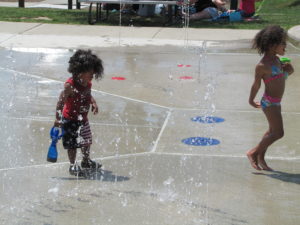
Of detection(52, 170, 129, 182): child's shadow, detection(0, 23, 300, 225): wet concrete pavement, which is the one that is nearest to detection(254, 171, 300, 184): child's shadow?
detection(0, 23, 300, 225): wet concrete pavement

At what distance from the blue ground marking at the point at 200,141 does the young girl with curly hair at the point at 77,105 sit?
124cm

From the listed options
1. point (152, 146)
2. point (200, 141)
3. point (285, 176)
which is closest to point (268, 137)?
point (285, 176)

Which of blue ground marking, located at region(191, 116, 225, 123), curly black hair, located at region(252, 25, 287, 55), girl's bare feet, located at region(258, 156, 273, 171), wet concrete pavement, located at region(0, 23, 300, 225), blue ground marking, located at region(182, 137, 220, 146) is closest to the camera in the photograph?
wet concrete pavement, located at region(0, 23, 300, 225)

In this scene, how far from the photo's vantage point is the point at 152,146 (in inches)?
245

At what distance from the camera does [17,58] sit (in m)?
10.5

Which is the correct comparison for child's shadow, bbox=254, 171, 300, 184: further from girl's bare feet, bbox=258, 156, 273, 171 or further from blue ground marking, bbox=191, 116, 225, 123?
blue ground marking, bbox=191, 116, 225, 123

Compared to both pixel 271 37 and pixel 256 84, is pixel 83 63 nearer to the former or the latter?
pixel 256 84

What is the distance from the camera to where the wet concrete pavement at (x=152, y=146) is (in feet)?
15.3

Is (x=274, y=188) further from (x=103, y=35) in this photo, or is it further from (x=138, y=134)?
(x=103, y=35)

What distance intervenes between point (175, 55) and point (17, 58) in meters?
2.54

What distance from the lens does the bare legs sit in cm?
549

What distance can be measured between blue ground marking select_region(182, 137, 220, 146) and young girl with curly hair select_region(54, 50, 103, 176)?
4.08 feet

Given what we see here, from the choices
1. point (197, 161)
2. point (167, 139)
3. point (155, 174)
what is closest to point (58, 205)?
point (155, 174)

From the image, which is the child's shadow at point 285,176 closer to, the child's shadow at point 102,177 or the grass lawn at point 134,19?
the child's shadow at point 102,177
